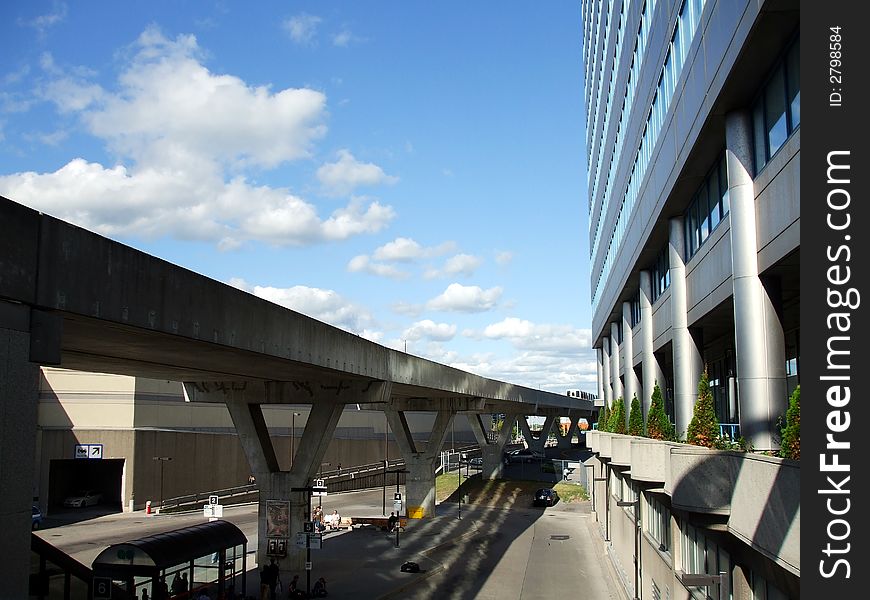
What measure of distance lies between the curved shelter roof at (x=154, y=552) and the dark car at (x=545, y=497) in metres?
48.3

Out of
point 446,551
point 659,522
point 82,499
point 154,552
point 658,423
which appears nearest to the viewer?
point 154,552

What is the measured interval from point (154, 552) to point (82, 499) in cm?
4217

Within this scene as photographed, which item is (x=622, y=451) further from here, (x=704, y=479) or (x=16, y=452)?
(x=16, y=452)

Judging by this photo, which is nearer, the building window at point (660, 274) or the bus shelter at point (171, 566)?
the bus shelter at point (171, 566)

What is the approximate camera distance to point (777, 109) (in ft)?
50.5

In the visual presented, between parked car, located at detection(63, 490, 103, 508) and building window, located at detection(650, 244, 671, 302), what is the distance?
44.7 metres

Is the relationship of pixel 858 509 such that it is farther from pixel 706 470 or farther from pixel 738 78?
pixel 738 78

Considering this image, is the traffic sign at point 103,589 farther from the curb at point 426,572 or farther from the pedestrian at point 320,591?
the curb at point 426,572

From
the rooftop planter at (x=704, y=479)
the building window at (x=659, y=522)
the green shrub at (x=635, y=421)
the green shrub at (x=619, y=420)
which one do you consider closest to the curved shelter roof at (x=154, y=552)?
the rooftop planter at (x=704, y=479)

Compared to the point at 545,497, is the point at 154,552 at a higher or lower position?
higher

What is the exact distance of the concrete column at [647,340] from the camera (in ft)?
110

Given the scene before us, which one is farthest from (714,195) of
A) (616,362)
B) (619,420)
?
(616,362)

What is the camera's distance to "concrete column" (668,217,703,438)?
24844 millimetres

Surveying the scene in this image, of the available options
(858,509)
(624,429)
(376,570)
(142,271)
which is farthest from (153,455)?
(858,509)
